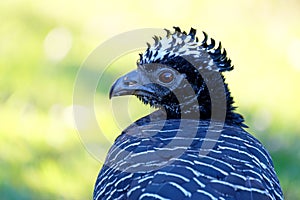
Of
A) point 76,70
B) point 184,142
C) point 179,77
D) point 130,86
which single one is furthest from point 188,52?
point 76,70

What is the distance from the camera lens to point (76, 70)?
315 inches

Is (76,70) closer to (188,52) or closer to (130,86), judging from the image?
(130,86)

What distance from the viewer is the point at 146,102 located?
17.9ft

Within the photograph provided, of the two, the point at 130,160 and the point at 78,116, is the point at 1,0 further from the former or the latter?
the point at 130,160

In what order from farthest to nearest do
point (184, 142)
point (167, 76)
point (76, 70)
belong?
point (76, 70), point (167, 76), point (184, 142)

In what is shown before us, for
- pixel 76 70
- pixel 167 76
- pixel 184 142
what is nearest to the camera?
pixel 184 142

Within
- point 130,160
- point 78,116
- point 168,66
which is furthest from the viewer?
point 78,116

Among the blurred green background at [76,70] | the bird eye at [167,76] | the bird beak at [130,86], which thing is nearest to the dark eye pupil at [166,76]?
the bird eye at [167,76]

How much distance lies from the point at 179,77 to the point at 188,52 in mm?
173

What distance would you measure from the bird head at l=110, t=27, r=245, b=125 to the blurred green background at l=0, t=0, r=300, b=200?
1380 millimetres

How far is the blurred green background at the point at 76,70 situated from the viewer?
670cm

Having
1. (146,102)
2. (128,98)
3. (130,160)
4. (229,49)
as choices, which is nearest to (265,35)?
(229,49)

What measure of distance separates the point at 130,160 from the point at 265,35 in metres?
4.97

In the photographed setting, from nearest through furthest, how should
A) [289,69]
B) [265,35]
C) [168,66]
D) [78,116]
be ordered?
[168,66] < [78,116] < [289,69] < [265,35]
